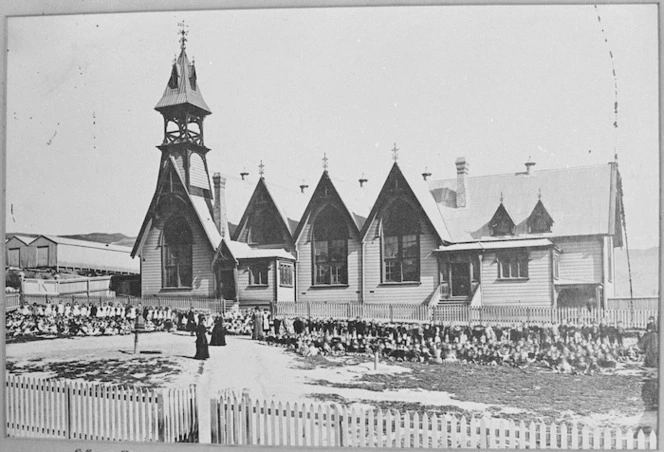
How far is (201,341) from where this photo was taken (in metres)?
7.55

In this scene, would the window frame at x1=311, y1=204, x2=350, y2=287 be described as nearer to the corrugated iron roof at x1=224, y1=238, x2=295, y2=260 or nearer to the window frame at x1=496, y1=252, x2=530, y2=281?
the corrugated iron roof at x1=224, y1=238, x2=295, y2=260

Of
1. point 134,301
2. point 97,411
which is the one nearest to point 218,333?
point 134,301

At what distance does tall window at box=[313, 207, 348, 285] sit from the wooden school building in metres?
0.01

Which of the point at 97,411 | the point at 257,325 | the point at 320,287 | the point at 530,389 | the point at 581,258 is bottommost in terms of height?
the point at 97,411

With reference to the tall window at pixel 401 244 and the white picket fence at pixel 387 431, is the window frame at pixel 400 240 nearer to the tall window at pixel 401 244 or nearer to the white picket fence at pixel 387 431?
the tall window at pixel 401 244

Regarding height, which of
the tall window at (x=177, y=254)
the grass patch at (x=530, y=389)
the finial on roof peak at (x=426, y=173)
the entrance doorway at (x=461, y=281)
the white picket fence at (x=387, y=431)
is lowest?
the white picket fence at (x=387, y=431)

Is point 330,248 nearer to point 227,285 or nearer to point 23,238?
point 227,285

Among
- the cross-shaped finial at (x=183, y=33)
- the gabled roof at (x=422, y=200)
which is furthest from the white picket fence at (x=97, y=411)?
the cross-shaped finial at (x=183, y=33)

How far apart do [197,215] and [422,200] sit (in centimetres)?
249

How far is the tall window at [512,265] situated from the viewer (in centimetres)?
709

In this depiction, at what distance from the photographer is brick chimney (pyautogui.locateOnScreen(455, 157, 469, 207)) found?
7184 mm

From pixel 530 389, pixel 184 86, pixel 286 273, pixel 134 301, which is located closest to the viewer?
pixel 530 389

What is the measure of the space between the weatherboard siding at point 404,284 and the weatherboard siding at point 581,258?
1277 millimetres

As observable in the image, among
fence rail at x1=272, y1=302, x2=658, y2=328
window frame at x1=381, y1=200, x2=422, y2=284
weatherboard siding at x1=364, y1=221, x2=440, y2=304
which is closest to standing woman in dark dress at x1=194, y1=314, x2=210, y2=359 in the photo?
fence rail at x1=272, y1=302, x2=658, y2=328
